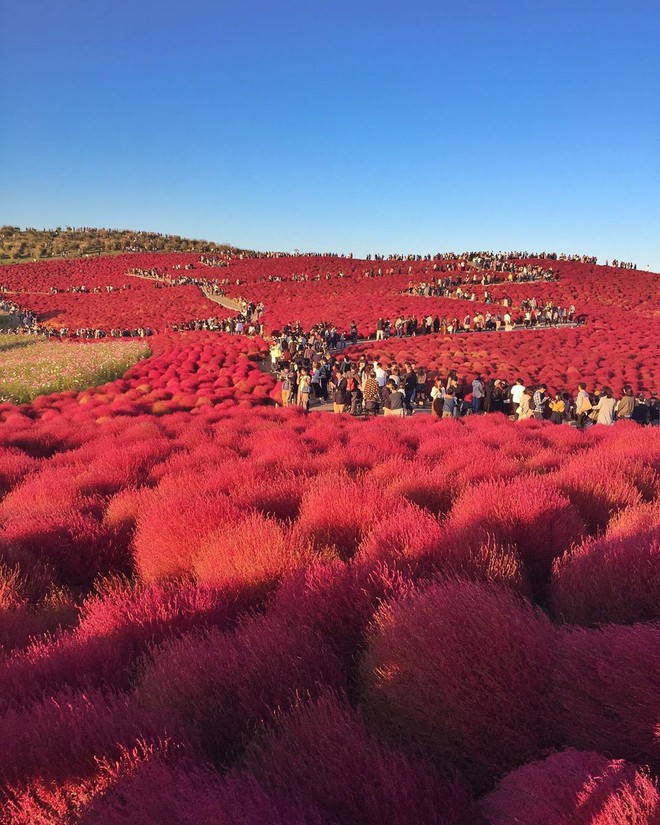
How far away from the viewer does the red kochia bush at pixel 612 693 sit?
1.56 metres

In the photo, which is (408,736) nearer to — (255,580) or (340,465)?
(255,580)

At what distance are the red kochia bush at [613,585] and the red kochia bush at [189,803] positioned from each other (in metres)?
1.64

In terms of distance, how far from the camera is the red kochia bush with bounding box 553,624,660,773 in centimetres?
156

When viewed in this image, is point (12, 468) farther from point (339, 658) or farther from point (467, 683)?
point (467, 683)

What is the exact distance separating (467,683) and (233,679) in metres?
0.87

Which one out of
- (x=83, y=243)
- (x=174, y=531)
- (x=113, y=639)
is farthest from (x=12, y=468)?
(x=83, y=243)

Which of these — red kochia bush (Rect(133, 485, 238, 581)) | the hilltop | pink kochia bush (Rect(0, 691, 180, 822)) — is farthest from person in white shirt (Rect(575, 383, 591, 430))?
the hilltop

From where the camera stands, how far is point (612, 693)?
1.65 meters

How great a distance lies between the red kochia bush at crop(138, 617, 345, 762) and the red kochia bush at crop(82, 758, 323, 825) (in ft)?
0.98

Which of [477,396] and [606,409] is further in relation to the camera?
[477,396]

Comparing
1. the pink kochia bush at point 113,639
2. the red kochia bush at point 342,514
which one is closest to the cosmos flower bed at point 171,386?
the red kochia bush at point 342,514

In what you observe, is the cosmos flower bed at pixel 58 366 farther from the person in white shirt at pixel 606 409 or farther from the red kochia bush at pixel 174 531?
the person in white shirt at pixel 606 409

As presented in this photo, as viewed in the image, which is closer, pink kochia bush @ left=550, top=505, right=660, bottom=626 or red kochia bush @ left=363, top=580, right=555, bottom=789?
red kochia bush @ left=363, top=580, right=555, bottom=789

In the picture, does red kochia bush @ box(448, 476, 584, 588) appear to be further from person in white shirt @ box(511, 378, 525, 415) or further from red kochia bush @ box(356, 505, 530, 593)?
person in white shirt @ box(511, 378, 525, 415)
